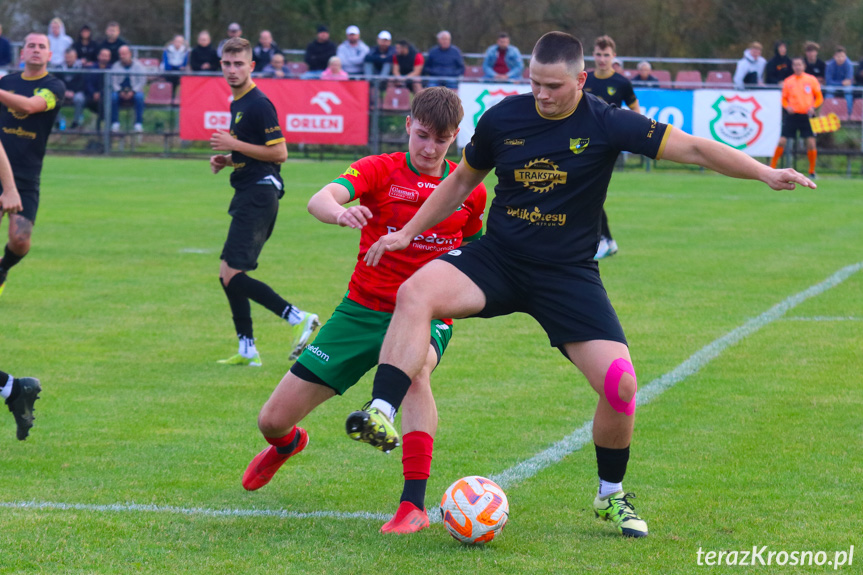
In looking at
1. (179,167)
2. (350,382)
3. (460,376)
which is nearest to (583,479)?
(350,382)

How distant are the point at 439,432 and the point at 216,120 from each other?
17969mm

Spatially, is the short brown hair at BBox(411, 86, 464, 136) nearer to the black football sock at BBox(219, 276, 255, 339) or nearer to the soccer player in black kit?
the soccer player in black kit

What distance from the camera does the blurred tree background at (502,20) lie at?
35.9 m

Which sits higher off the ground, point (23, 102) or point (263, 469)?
point (23, 102)

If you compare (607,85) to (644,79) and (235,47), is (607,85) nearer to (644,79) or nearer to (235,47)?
(235,47)

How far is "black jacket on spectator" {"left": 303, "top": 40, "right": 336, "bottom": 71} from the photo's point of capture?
25.0 metres

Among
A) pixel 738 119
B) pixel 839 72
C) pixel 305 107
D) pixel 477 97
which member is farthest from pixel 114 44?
pixel 839 72

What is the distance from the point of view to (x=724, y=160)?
4438mm

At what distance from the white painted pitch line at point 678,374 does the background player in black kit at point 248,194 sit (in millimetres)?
2282

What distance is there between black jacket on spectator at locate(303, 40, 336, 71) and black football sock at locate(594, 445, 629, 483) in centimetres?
2117

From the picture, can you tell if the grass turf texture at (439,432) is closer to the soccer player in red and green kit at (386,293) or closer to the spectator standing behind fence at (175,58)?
the soccer player in red and green kit at (386,293)

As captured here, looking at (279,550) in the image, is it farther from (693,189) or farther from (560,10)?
(560,10)

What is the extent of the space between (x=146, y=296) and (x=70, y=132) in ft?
51.9

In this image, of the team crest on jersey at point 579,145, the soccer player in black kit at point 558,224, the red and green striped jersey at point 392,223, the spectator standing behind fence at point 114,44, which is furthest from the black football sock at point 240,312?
the spectator standing behind fence at point 114,44
